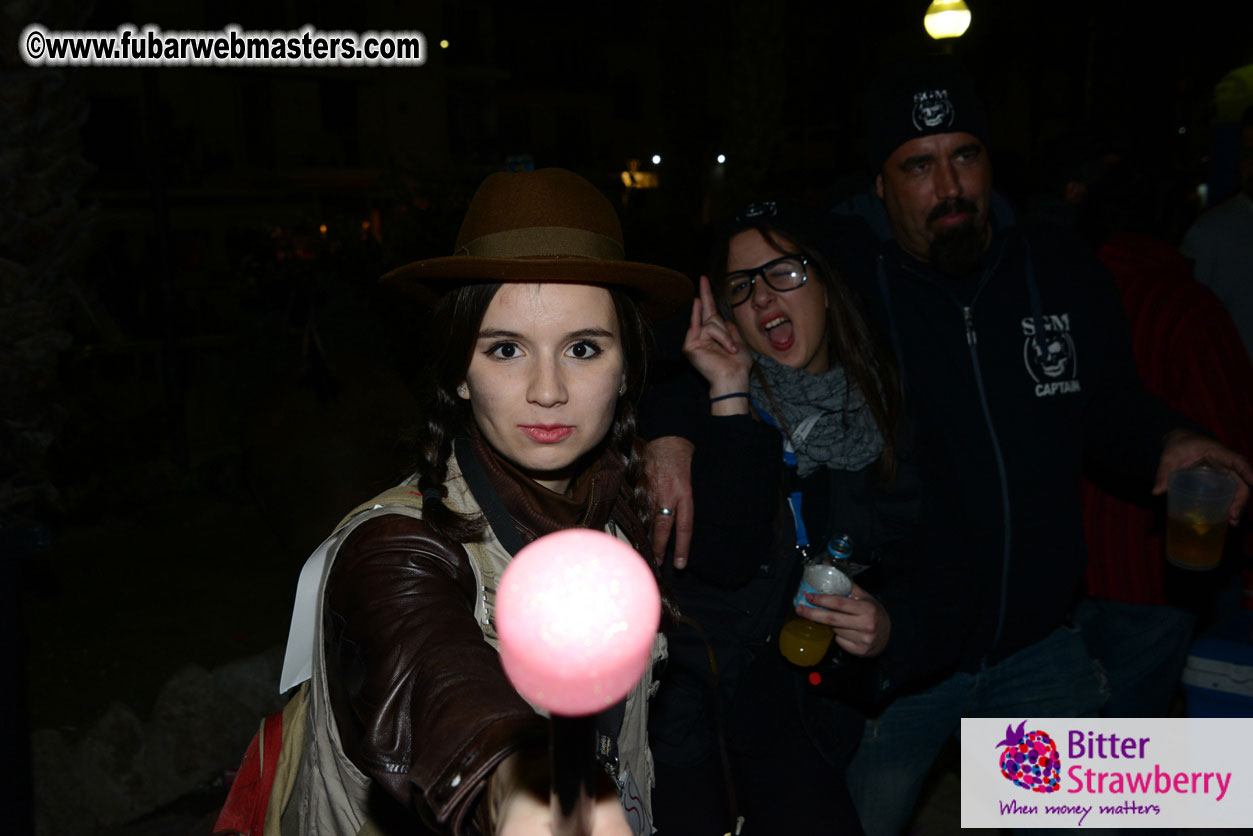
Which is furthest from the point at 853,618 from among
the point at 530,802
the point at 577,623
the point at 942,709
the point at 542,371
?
the point at 577,623

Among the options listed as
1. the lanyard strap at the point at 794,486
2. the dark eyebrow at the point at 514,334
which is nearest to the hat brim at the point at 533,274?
the dark eyebrow at the point at 514,334

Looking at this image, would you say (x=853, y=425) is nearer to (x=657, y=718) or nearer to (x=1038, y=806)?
(x=657, y=718)

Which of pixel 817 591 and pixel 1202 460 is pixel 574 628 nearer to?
pixel 817 591

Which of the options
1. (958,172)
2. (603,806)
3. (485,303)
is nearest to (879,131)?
(958,172)

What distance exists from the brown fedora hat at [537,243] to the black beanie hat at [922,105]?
1.61m

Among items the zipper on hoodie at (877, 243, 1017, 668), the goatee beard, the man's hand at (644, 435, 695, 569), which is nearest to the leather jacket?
the man's hand at (644, 435, 695, 569)

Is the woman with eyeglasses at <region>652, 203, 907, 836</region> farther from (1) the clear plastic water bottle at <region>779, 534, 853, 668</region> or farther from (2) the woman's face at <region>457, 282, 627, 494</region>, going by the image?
(2) the woman's face at <region>457, 282, 627, 494</region>

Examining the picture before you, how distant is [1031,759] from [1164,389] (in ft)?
4.95

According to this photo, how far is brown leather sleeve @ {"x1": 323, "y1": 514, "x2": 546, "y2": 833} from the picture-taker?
45.2 inches

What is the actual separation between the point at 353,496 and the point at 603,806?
4.59m

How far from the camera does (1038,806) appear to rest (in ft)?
10.4

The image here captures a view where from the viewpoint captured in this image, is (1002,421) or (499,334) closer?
(499,334)

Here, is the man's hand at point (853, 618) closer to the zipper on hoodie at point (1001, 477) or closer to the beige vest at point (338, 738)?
the zipper on hoodie at point (1001, 477)

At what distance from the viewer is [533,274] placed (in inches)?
69.7
